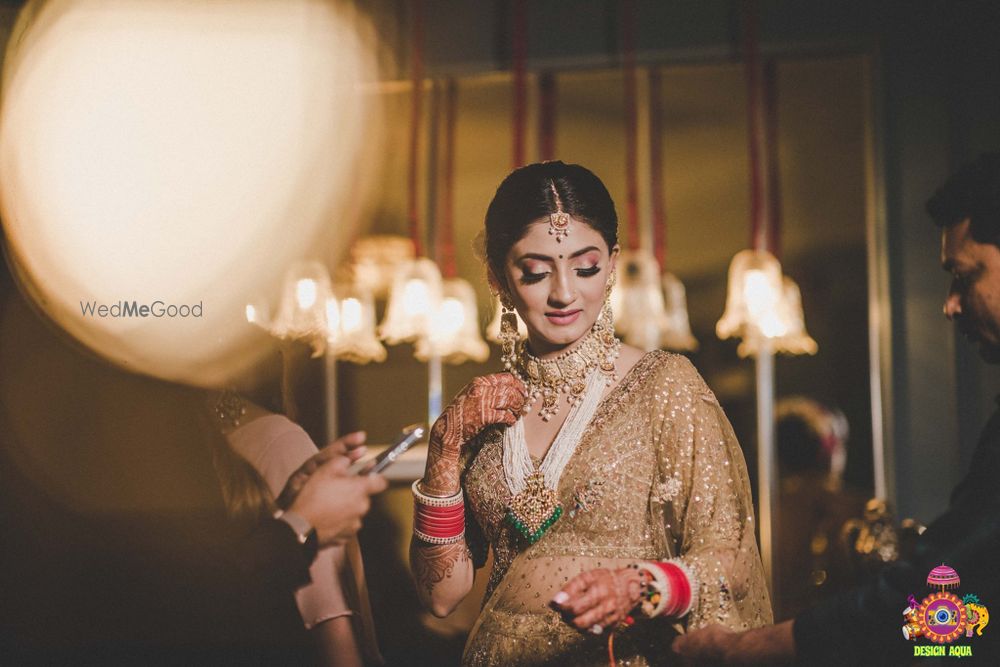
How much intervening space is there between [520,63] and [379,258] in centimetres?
103

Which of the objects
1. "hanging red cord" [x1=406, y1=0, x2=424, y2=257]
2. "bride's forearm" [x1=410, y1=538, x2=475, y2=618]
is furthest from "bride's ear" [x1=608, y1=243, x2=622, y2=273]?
"hanging red cord" [x1=406, y1=0, x2=424, y2=257]

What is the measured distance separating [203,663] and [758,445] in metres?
2.39

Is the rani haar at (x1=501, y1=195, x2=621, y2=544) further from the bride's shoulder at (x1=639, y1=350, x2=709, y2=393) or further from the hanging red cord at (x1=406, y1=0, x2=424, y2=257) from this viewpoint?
the hanging red cord at (x1=406, y1=0, x2=424, y2=257)

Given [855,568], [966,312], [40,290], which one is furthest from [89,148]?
[855,568]

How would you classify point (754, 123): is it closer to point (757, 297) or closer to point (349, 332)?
point (757, 297)

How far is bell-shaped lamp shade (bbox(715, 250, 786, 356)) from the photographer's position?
9.71 ft

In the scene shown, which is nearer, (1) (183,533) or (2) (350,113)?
(1) (183,533)

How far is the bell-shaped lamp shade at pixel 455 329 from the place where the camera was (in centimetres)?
298

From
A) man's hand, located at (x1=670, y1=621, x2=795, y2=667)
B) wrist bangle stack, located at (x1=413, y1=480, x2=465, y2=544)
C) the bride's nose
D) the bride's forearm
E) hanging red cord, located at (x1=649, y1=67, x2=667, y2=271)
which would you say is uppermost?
hanging red cord, located at (x1=649, y1=67, x2=667, y2=271)

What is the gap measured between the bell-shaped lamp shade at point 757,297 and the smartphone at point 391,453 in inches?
69.0

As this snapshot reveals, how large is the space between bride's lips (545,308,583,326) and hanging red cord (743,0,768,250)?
6.35ft

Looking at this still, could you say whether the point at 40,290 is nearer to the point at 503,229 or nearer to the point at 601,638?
the point at 503,229

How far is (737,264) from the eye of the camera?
3.08 metres

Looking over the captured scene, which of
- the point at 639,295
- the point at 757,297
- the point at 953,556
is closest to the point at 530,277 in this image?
the point at 953,556
